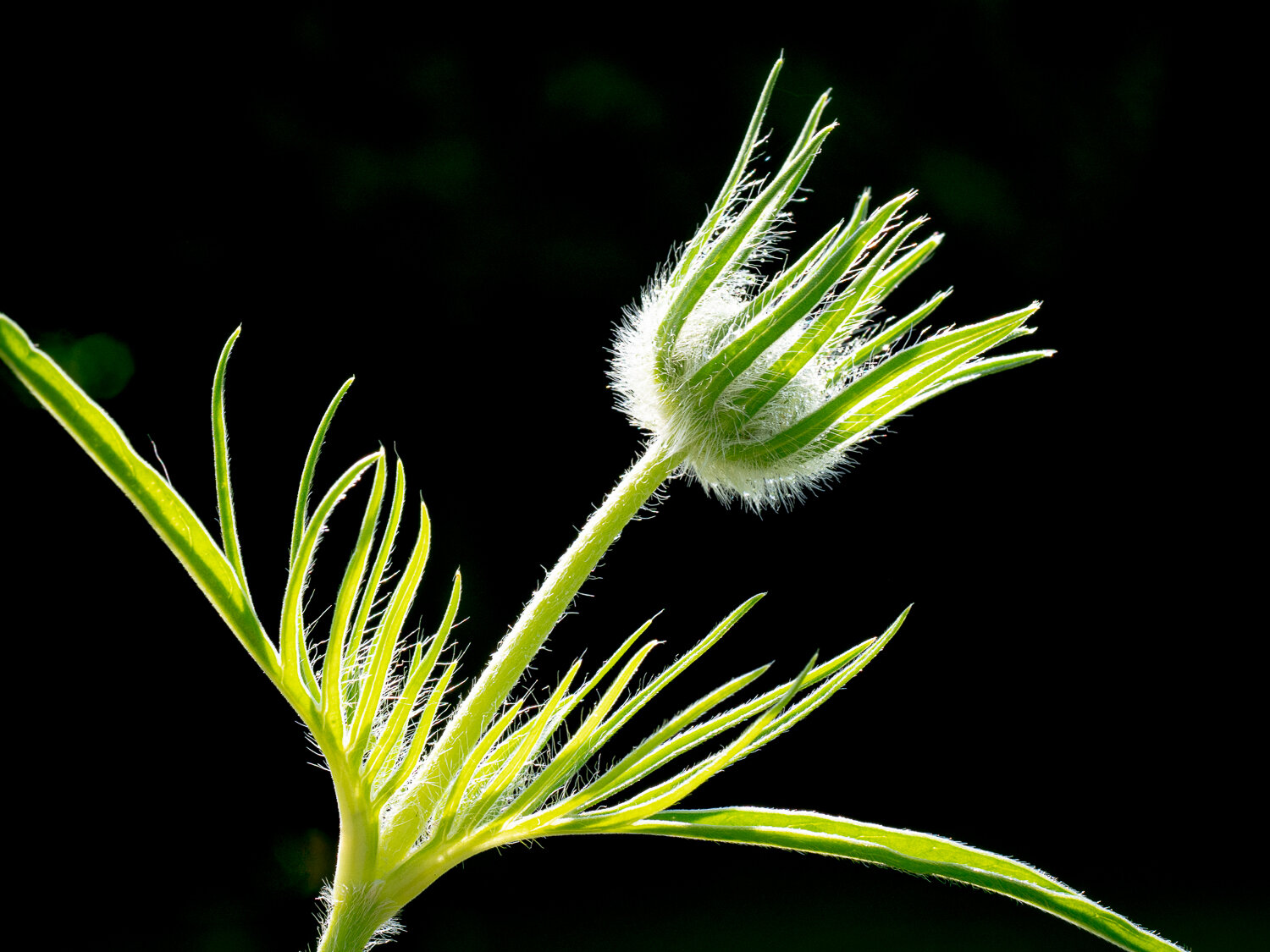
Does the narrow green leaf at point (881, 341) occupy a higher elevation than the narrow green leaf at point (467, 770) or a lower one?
higher

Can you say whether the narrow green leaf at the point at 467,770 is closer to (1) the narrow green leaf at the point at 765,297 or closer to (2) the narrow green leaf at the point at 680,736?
(2) the narrow green leaf at the point at 680,736

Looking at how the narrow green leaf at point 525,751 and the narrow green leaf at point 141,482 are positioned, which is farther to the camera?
the narrow green leaf at point 525,751

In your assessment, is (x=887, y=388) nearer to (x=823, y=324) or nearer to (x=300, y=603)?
(x=823, y=324)

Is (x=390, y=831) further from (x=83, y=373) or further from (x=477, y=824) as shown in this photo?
(x=83, y=373)

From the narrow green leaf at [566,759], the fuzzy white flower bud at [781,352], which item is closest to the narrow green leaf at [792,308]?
the fuzzy white flower bud at [781,352]

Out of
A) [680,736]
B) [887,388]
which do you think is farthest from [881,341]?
[680,736]

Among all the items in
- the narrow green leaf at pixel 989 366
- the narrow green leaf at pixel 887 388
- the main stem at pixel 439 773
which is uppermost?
the narrow green leaf at pixel 989 366

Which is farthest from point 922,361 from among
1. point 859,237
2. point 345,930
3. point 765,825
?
point 345,930
